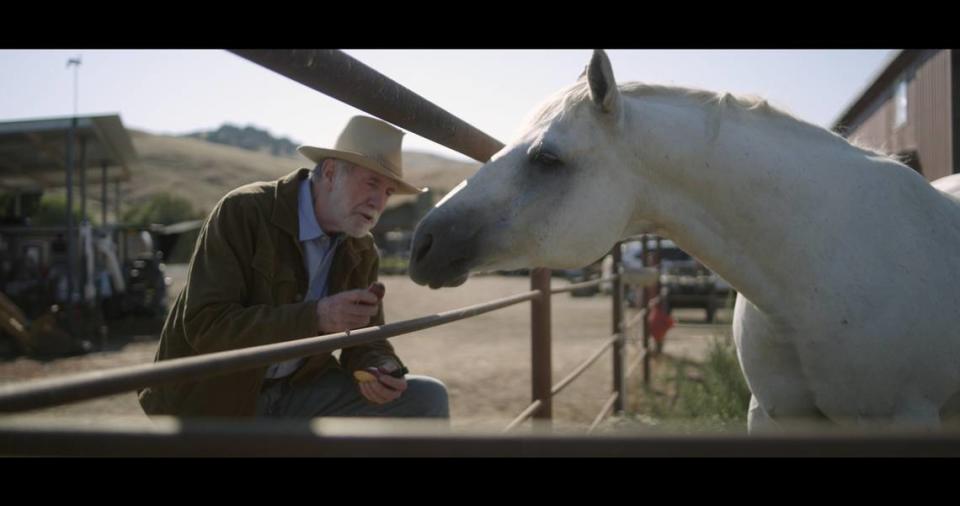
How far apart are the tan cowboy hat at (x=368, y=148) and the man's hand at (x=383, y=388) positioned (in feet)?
2.35

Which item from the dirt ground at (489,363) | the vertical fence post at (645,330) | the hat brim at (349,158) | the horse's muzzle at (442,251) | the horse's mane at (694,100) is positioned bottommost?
the dirt ground at (489,363)

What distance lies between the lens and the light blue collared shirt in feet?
6.42

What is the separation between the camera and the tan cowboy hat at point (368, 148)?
2.00 m

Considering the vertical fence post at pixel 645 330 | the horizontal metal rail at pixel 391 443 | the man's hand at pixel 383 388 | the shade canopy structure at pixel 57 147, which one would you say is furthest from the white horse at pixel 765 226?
the shade canopy structure at pixel 57 147

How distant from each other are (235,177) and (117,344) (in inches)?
2533

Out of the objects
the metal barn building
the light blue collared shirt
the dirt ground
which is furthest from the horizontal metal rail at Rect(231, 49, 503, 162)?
the metal barn building

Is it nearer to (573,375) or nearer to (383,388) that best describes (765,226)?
(383,388)

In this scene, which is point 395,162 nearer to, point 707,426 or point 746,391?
point 707,426

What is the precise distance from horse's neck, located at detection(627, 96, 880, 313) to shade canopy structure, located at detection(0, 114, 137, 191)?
9.21 metres

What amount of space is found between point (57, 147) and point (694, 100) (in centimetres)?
1160

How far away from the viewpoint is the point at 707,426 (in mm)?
2990

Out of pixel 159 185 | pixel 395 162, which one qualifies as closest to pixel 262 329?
pixel 395 162

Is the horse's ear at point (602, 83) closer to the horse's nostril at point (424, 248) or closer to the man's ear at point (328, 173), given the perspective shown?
the horse's nostril at point (424, 248)

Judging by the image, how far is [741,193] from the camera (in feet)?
5.62
